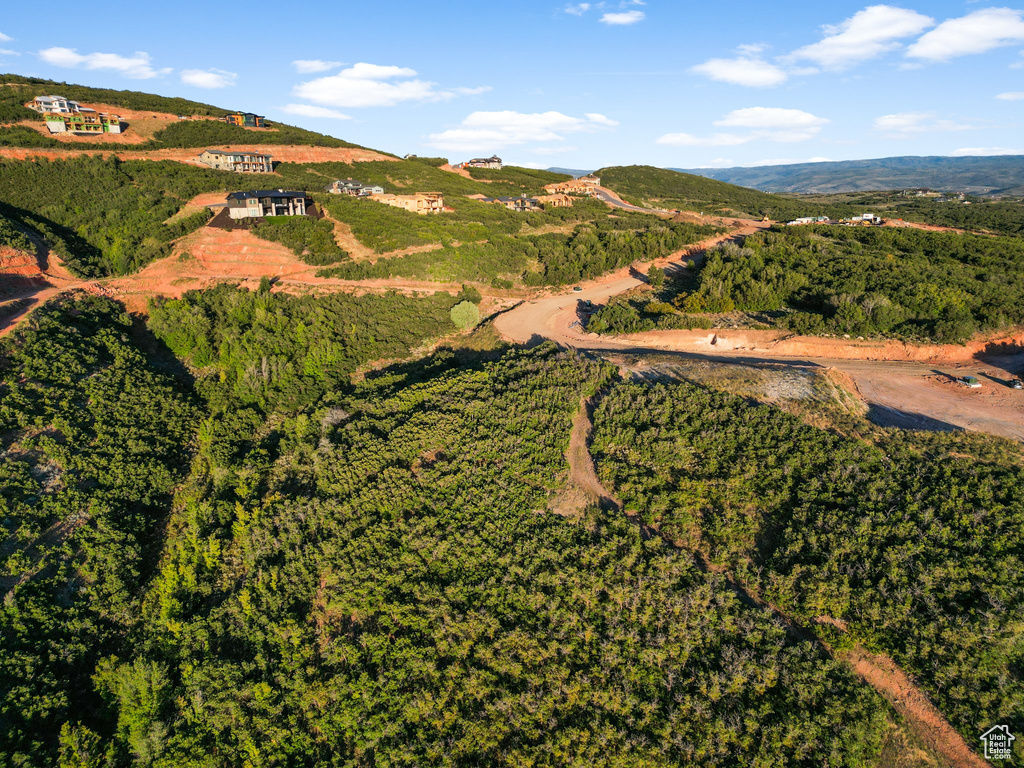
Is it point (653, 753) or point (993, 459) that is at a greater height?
point (993, 459)

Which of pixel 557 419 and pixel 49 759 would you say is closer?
pixel 49 759

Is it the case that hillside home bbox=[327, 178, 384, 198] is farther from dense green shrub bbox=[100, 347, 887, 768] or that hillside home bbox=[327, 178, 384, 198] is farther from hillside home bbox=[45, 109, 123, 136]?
dense green shrub bbox=[100, 347, 887, 768]

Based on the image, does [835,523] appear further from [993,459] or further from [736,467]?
[993,459]

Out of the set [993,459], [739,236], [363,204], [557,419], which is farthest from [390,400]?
[739,236]

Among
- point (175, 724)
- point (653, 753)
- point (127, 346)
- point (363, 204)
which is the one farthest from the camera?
point (363, 204)

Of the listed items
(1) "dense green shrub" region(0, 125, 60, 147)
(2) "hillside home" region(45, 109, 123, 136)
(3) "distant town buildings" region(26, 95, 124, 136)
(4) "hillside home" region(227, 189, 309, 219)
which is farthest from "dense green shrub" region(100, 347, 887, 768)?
(3) "distant town buildings" region(26, 95, 124, 136)

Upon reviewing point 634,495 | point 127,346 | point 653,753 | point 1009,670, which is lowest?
point 653,753

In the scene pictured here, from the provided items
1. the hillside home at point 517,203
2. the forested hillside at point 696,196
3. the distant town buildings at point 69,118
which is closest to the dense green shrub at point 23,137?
the distant town buildings at point 69,118
